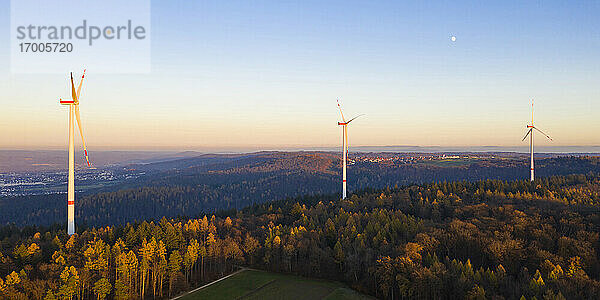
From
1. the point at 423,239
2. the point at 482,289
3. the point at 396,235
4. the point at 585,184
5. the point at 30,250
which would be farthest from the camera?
the point at 585,184

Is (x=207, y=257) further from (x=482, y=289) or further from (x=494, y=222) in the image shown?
(x=494, y=222)

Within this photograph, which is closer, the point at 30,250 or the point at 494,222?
the point at 30,250

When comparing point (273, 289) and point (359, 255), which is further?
point (359, 255)

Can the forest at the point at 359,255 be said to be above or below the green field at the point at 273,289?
above

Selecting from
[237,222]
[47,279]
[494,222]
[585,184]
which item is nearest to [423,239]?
[494,222]

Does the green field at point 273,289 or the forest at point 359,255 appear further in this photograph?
the green field at point 273,289
